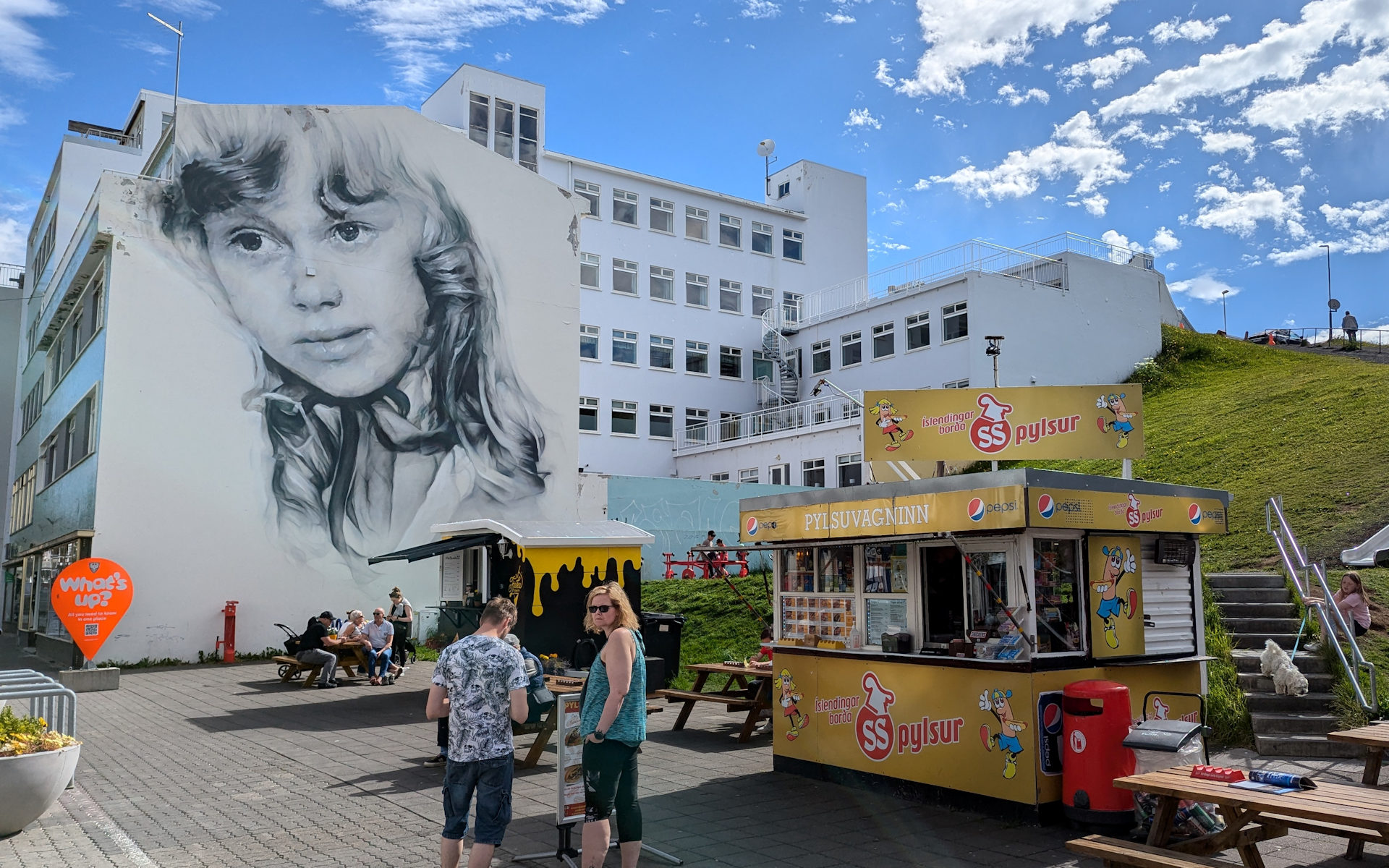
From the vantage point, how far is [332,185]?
27.0 m

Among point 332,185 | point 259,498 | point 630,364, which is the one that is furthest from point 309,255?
point 630,364

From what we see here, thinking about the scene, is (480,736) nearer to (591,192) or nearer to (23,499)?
(23,499)

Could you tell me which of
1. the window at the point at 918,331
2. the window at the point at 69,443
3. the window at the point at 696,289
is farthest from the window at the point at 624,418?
the window at the point at 69,443

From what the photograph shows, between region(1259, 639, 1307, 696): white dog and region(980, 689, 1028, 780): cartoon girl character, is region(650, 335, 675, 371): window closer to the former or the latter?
region(1259, 639, 1307, 696): white dog

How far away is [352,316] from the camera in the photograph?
87.6 feet

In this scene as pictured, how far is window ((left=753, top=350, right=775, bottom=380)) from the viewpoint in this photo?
4816 cm

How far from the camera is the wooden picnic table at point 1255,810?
19.3 feet

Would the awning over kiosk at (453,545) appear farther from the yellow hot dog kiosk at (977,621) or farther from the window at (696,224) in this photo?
the window at (696,224)

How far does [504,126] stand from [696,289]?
1073 cm

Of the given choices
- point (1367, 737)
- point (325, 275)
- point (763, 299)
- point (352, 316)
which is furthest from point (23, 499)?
point (1367, 737)

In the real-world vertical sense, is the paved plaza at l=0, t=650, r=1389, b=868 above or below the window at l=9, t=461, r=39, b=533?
below

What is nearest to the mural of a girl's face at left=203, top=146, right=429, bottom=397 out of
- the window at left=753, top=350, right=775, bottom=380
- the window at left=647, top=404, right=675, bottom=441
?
the window at left=647, top=404, right=675, bottom=441

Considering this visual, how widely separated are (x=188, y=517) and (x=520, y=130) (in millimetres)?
25313

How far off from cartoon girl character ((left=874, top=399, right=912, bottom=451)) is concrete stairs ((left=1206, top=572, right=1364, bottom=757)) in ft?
16.9
